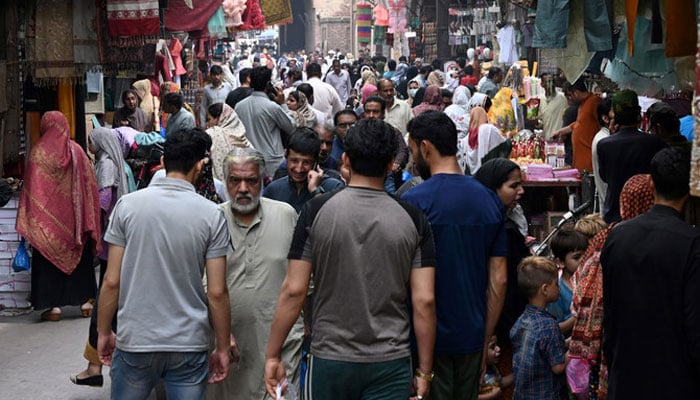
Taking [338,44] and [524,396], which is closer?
[524,396]

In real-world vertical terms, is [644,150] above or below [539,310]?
above

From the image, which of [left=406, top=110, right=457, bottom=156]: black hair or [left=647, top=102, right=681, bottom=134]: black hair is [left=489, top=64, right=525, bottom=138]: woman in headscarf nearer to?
[left=647, top=102, right=681, bottom=134]: black hair

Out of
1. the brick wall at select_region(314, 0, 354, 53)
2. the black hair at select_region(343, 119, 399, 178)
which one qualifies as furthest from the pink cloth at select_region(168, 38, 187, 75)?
the brick wall at select_region(314, 0, 354, 53)

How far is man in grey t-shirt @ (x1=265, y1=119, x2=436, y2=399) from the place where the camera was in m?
4.22

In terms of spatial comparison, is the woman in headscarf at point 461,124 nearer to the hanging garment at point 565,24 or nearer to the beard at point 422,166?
the hanging garment at point 565,24

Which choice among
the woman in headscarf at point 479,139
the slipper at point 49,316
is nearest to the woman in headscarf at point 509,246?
the slipper at point 49,316

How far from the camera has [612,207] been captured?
25.9 ft

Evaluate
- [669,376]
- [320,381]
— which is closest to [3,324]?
[320,381]

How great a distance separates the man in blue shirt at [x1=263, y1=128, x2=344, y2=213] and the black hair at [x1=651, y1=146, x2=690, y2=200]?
215cm

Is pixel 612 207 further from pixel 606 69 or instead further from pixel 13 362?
pixel 13 362

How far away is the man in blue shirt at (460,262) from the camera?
15.0 ft

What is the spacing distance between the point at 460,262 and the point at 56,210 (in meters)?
5.27

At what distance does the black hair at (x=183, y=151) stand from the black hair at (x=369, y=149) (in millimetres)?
878

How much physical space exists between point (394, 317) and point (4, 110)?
20.6 ft
